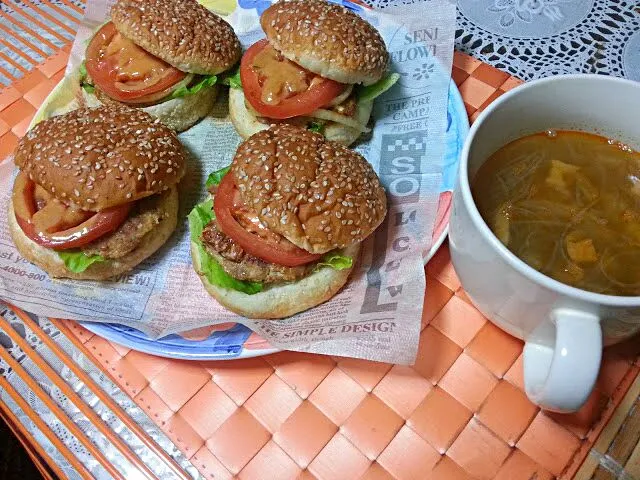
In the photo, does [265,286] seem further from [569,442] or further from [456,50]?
[456,50]

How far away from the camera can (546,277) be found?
112 cm

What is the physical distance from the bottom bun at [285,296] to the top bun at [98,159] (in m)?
0.46

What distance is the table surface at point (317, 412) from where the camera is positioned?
154 cm

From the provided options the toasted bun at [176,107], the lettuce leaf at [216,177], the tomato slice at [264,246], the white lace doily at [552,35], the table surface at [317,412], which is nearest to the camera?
the table surface at [317,412]

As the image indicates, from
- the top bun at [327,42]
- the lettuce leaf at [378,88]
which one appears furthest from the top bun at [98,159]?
the lettuce leaf at [378,88]

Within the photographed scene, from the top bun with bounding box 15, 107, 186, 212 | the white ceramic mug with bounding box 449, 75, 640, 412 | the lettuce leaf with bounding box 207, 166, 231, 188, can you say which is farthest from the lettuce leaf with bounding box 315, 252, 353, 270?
the top bun with bounding box 15, 107, 186, 212

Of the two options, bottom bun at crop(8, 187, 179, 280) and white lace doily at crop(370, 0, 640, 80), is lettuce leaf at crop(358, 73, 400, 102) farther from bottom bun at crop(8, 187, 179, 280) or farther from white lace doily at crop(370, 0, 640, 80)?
bottom bun at crop(8, 187, 179, 280)

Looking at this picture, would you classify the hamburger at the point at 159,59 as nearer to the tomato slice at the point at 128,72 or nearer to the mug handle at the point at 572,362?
the tomato slice at the point at 128,72

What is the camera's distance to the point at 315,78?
2.18 meters

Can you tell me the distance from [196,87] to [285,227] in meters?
0.95

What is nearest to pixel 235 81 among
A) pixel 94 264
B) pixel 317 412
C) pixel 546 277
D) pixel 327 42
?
pixel 327 42

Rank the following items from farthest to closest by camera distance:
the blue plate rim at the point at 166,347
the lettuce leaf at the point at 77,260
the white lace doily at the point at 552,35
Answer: the white lace doily at the point at 552,35
the lettuce leaf at the point at 77,260
the blue plate rim at the point at 166,347

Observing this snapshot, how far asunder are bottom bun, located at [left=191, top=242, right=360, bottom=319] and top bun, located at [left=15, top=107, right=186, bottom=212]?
456 millimetres

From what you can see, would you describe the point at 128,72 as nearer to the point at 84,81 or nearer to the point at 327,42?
the point at 84,81
